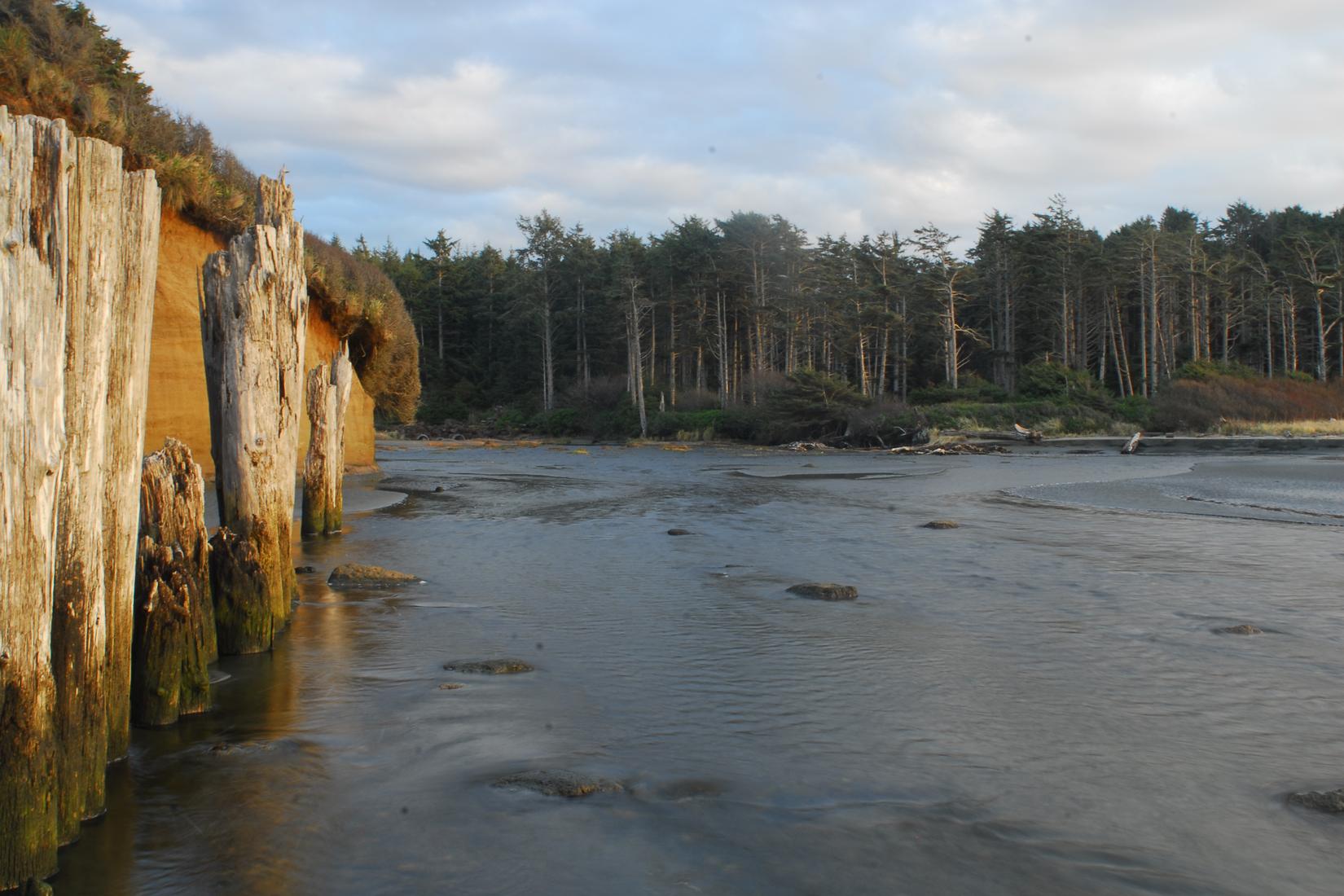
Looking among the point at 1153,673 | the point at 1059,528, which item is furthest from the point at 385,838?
the point at 1059,528

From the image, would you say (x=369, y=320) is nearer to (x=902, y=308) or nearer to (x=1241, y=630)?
(x=1241, y=630)

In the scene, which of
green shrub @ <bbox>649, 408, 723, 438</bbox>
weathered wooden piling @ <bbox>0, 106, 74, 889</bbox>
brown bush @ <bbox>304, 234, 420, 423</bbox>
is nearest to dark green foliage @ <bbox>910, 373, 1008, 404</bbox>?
green shrub @ <bbox>649, 408, 723, 438</bbox>

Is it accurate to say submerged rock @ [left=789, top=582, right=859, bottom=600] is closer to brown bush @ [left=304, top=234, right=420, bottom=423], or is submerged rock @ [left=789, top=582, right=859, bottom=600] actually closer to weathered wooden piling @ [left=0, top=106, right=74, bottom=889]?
weathered wooden piling @ [left=0, top=106, right=74, bottom=889]

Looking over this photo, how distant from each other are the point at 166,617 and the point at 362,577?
4.97 metres

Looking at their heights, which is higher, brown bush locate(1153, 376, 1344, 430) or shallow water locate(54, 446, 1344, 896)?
brown bush locate(1153, 376, 1344, 430)

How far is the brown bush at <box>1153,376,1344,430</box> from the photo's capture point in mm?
47250

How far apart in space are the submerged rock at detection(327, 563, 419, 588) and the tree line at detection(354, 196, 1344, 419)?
47.6 m

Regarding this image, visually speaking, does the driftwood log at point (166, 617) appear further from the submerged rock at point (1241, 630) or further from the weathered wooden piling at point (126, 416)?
the submerged rock at point (1241, 630)

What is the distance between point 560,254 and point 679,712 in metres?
72.9

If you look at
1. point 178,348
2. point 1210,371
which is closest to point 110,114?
point 178,348

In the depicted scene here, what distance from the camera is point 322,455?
14.6 m

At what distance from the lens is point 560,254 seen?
77250 millimetres

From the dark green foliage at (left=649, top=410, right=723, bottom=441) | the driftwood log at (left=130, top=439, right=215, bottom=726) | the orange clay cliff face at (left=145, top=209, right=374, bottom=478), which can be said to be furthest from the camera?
the dark green foliage at (left=649, top=410, right=723, bottom=441)

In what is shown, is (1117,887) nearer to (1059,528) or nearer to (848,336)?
(1059,528)
